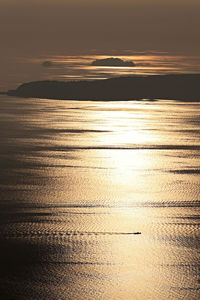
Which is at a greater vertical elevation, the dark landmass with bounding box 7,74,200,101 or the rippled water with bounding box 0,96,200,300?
the dark landmass with bounding box 7,74,200,101

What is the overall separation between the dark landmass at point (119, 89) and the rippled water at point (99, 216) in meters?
19.8

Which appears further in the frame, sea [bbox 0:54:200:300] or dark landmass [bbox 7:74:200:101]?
dark landmass [bbox 7:74:200:101]

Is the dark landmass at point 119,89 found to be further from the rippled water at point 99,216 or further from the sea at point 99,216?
the rippled water at point 99,216

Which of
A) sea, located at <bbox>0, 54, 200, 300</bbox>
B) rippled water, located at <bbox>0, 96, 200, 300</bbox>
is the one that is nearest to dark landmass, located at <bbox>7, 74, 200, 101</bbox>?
sea, located at <bbox>0, 54, 200, 300</bbox>

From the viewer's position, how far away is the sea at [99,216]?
1066 cm

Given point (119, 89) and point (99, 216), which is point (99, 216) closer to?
point (99, 216)

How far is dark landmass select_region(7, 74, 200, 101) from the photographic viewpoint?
1927 inches

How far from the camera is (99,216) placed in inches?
559

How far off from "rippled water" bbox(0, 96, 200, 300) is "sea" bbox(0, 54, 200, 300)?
0.01m

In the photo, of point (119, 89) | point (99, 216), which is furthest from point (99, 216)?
point (119, 89)

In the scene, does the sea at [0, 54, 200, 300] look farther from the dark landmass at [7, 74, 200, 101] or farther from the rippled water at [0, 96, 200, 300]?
the dark landmass at [7, 74, 200, 101]

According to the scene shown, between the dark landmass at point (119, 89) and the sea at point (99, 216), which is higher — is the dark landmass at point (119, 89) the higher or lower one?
the higher one

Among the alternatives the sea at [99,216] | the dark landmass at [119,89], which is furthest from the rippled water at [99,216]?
the dark landmass at [119,89]

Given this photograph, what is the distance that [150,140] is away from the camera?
91.4ft
